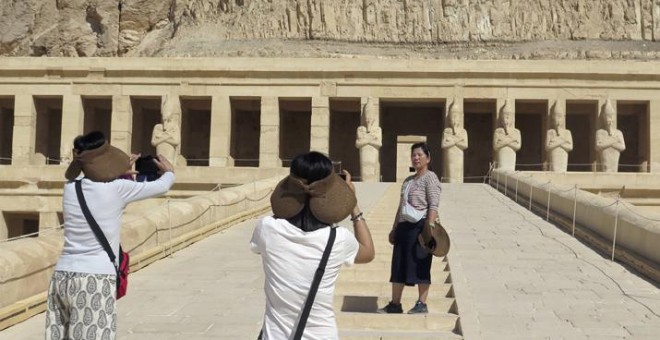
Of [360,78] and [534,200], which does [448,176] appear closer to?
[360,78]

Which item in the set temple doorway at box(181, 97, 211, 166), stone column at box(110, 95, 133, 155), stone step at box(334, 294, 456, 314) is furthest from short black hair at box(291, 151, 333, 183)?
temple doorway at box(181, 97, 211, 166)

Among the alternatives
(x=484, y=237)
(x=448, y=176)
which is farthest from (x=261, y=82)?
(x=484, y=237)

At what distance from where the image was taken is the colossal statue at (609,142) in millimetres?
21734

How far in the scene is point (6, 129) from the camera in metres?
27.2

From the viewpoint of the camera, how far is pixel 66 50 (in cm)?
3853

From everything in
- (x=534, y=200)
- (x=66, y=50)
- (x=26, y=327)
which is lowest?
(x=26, y=327)

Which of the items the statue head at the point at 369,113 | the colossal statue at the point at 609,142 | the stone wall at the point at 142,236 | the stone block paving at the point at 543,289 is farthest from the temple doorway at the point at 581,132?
the stone block paving at the point at 543,289

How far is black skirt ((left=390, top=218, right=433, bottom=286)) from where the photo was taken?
18.2 ft

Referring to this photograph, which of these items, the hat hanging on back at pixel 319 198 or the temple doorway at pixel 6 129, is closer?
the hat hanging on back at pixel 319 198

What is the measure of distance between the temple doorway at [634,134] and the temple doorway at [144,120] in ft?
49.6

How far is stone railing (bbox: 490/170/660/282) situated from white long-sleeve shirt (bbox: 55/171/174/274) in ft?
18.0

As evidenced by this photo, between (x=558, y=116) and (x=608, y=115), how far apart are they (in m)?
1.43

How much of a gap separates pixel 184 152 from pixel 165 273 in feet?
61.5

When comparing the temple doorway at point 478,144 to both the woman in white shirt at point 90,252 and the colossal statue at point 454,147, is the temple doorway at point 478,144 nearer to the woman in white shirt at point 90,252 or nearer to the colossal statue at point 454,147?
the colossal statue at point 454,147
